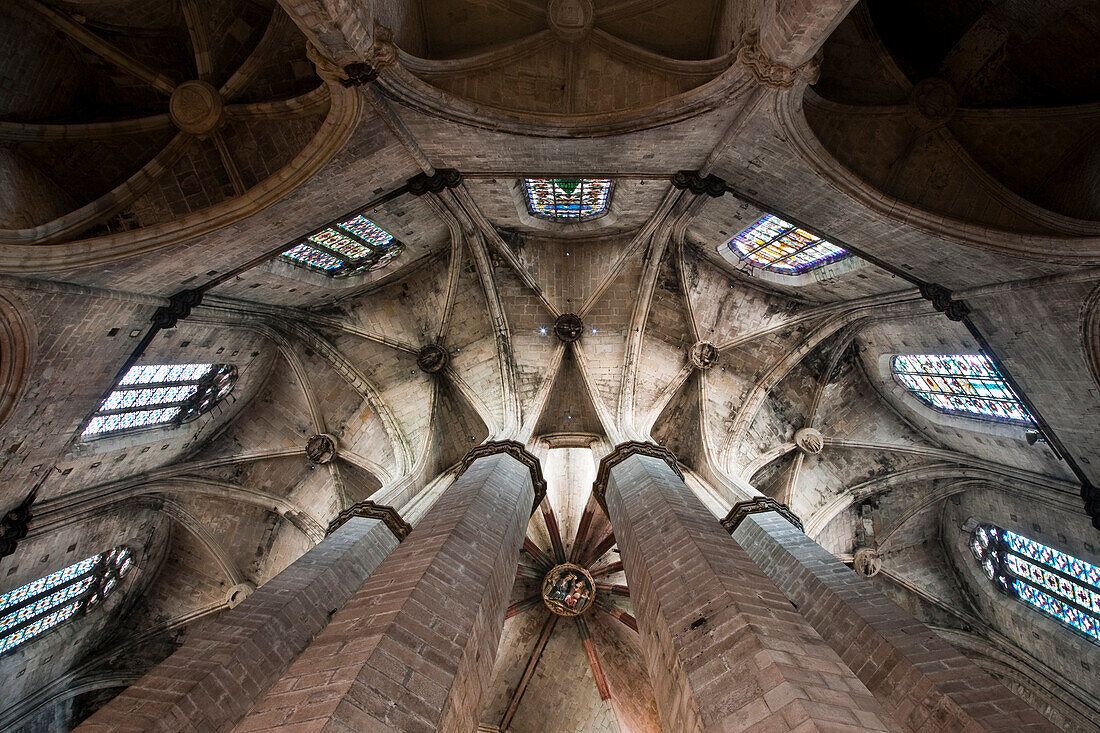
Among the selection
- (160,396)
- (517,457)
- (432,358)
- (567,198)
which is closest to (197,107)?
(160,396)

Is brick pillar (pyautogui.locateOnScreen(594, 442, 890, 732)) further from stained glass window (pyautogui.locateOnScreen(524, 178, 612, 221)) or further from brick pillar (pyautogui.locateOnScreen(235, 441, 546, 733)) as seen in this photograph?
stained glass window (pyautogui.locateOnScreen(524, 178, 612, 221))

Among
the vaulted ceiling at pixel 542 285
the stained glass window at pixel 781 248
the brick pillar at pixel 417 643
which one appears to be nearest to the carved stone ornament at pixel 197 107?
the vaulted ceiling at pixel 542 285

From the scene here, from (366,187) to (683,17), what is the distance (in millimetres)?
5963

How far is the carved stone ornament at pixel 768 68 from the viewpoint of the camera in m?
7.16

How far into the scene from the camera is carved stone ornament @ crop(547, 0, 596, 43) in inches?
355

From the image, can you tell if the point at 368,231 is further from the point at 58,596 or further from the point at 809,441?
the point at 809,441

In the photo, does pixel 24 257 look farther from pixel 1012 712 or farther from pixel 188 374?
pixel 1012 712

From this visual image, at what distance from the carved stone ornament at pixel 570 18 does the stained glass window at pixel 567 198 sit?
133 inches

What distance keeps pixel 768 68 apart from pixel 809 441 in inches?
354

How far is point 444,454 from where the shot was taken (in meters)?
13.2

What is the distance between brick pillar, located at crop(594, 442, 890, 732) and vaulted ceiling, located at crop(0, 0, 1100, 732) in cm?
524

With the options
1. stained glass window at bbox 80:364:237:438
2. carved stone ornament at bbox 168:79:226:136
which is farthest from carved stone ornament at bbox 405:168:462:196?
stained glass window at bbox 80:364:237:438

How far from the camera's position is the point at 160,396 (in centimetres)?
1121

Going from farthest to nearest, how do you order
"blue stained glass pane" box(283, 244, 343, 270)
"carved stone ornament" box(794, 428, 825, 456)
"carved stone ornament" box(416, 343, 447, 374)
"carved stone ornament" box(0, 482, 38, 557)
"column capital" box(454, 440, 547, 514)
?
"carved stone ornament" box(416, 343, 447, 374) → "carved stone ornament" box(794, 428, 825, 456) → "blue stained glass pane" box(283, 244, 343, 270) → "column capital" box(454, 440, 547, 514) → "carved stone ornament" box(0, 482, 38, 557)
